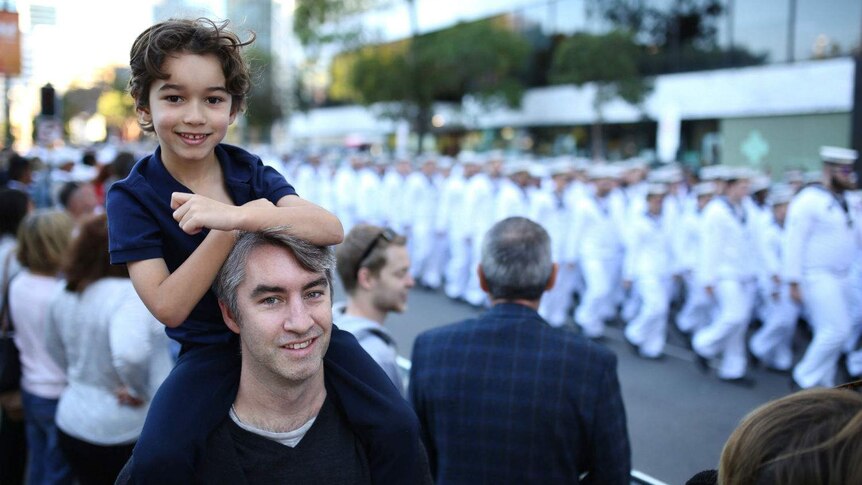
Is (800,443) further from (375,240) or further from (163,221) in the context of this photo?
(375,240)

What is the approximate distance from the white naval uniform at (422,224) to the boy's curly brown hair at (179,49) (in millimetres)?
12288

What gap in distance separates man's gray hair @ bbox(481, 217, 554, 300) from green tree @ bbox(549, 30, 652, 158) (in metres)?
23.5

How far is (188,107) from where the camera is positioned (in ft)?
6.84

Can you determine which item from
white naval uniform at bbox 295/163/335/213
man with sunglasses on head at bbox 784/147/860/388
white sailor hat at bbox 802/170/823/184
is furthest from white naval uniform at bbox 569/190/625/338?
white naval uniform at bbox 295/163/335/213

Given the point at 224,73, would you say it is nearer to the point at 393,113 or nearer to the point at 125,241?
the point at 125,241

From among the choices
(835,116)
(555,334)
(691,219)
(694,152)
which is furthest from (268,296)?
(694,152)

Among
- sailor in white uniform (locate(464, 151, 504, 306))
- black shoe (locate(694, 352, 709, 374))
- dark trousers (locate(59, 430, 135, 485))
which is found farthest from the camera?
sailor in white uniform (locate(464, 151, 504, 306))

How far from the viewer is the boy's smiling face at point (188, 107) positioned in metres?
2.07

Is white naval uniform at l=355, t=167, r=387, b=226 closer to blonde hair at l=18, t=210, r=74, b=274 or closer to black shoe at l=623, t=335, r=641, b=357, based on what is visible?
black shoe at l=623, t=335, r=641, b=357

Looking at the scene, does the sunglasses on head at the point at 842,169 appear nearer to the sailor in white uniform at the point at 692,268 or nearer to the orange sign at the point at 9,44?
the sailor in white uniform at the point at 692,268

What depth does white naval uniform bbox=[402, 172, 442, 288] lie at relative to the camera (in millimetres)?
14656

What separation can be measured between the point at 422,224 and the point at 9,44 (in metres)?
7.31

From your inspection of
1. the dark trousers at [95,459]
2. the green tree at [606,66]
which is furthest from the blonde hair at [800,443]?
the green tree at [606,66]

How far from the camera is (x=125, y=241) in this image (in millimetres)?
1962
